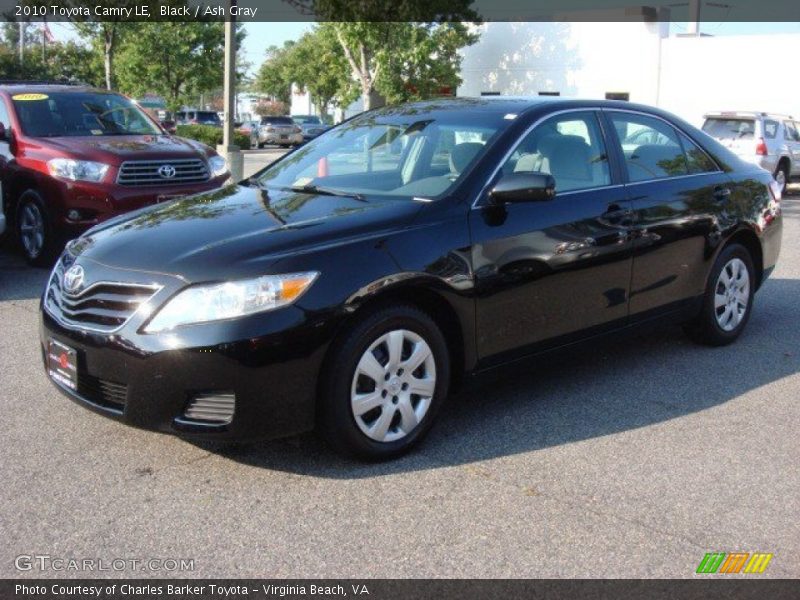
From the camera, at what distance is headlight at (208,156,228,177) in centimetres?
940

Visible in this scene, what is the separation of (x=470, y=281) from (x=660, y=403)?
58.9 inches

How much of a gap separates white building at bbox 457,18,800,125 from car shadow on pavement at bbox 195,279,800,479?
2091cm

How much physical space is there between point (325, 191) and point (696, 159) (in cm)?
261

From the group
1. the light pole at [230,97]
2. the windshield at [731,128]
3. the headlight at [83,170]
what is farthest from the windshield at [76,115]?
the windshield at [731,128]

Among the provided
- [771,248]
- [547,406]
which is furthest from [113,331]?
[771,248]

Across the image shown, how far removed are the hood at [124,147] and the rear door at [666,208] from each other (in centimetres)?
499

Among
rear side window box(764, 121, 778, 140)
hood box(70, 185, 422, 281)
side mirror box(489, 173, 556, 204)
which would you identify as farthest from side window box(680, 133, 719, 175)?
rear side window box(764, 121, 778, 140)

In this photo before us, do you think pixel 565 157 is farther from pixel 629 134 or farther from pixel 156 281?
pixel 156 281

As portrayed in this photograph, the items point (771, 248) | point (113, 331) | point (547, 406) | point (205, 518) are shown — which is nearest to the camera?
point (205, 518)

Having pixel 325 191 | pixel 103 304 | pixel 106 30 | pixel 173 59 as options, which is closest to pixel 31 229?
pixel 325 191

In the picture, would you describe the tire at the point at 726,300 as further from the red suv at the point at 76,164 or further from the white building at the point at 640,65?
the white building at the point at 640,65

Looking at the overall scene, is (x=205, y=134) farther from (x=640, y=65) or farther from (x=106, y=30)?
(x=640, y=65)

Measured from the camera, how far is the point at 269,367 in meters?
3.69

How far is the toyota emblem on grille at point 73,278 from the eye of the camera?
4102 mm
